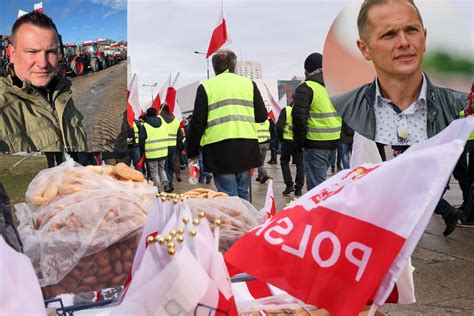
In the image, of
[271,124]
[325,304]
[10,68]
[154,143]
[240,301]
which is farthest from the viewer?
[271,124]

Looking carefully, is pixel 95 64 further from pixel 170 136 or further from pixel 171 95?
pixel 171 95

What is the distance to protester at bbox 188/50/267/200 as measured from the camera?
15.9 feet

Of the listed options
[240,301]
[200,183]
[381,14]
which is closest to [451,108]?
[381,14]

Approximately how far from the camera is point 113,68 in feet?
16.3

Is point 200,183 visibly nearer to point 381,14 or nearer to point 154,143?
point 154,143

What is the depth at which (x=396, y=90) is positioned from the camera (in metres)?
3.01

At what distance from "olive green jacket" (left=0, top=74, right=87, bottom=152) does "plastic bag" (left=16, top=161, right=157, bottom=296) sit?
267 cm

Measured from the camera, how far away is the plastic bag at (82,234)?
1.92 metres

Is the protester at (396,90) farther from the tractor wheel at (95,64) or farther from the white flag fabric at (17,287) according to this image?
Result: the tractor wheel at (95,64)

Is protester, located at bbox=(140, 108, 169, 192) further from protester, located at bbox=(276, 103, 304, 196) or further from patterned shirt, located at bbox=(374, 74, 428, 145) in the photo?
patterned shirt, located at bbox=(374, 74, 428, 145)

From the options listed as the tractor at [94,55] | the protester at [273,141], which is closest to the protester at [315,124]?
the tractor at [94,55]

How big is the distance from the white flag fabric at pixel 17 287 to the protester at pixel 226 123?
11.9 ft

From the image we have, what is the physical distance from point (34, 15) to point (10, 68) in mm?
489

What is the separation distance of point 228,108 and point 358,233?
3617mm
